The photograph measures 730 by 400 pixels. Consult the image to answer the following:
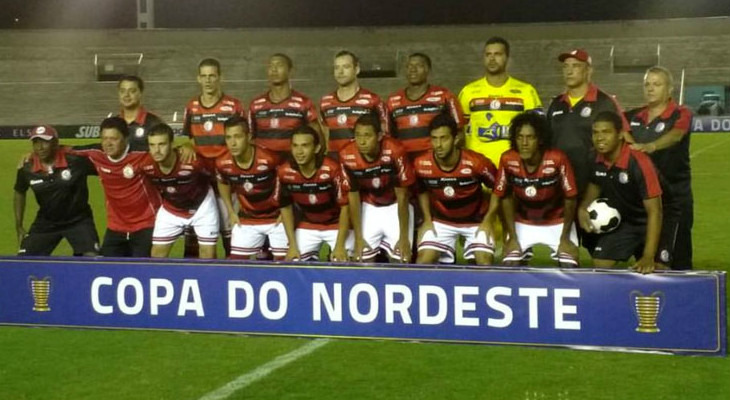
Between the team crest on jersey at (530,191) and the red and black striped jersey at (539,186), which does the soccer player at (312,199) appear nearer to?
the red and black striped jersey at (539,186)

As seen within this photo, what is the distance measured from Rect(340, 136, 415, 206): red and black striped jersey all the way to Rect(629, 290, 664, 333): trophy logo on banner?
2.05 m

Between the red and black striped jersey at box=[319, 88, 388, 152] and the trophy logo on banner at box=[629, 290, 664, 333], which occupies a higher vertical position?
the red and black striped jersey at box=[319, 88, 388, 152]

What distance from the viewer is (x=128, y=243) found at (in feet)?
26.5

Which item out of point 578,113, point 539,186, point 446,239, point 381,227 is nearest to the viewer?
point 539,186

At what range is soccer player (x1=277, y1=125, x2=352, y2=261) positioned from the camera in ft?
23.6

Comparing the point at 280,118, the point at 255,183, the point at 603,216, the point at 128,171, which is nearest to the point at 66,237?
the point at 128,171

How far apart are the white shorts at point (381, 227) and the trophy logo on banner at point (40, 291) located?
2236 millimetres

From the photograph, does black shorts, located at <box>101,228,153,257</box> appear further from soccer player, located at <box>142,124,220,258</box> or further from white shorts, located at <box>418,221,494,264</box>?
white shorts, located at <box>418,221,494,264</box>

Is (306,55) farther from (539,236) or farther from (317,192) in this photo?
(539,236)

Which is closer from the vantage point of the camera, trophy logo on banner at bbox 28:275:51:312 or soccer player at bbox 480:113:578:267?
trophy logo on banner at bbox 28:275:51:312

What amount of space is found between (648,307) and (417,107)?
2.75 metres

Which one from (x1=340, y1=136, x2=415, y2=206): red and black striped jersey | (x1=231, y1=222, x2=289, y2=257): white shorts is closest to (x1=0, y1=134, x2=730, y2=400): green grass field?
(x1=231, y1=222, x2=289, y2=257): white shorts

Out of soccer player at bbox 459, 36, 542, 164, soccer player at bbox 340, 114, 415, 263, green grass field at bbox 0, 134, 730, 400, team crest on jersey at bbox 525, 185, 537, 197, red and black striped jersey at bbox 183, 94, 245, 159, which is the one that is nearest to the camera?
green grass field at bbox 0, 134, 730, 400

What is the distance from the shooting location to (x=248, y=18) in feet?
138
